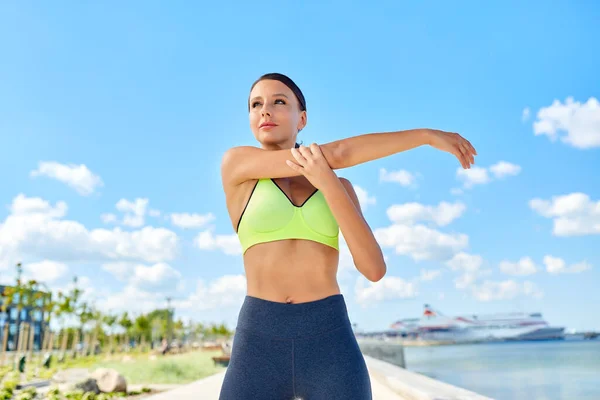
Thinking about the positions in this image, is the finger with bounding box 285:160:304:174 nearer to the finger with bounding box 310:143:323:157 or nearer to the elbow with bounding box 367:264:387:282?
the finger with bounding box 310:143:323:157

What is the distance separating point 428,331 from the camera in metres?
97.9

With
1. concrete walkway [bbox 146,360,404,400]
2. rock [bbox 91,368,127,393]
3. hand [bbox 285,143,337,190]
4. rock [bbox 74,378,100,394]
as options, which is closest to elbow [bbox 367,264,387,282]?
hand [bbox 285,143,337,190]

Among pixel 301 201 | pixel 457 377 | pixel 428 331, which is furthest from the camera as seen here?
pixel 428 331

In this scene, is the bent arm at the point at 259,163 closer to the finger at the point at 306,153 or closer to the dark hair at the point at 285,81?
the finger at the point at 306,153

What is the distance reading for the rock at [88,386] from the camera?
965cm

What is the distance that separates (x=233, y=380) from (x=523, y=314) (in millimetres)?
102557

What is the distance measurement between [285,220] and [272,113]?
421 millimetres

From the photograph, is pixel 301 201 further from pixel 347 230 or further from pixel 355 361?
pixel 355 361

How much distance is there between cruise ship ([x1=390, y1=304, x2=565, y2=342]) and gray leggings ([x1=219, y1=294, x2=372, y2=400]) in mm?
99524

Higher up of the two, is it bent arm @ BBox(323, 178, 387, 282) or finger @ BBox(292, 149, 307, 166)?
finger @ BBox(292, 149, 307, 166)

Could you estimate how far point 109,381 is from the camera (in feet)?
34.3

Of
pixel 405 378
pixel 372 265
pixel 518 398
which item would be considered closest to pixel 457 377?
pixel 518 398

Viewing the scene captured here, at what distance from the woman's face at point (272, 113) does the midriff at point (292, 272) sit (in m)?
0.42

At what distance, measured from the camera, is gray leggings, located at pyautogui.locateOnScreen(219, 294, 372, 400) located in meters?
1.60
